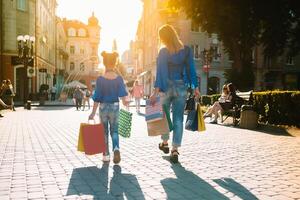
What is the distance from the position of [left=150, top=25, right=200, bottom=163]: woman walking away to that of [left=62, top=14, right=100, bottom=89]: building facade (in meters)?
82.5

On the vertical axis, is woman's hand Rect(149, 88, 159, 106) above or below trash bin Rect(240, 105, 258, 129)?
above

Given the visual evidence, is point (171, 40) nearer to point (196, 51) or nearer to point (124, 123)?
point (124, 123)

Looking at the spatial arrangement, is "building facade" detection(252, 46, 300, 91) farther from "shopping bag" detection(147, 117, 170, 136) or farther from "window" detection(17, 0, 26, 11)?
"shopping bag" detection(147, 117, 170, 136)

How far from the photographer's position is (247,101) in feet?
52.5

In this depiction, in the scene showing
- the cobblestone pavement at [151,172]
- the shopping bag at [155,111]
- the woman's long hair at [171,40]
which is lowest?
the cobblestone pavement at [151,172]

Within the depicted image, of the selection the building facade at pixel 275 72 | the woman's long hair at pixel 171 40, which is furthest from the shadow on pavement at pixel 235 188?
the building facade at pixel 275 72

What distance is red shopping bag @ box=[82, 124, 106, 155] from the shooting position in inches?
266

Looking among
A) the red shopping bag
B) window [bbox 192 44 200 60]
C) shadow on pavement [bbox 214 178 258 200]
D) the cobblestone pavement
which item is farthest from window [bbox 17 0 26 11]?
shadow on pavement [bbox 214 178 258 200]

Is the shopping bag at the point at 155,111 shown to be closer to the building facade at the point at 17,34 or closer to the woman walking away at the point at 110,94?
the woman walking away at the point at 110,94

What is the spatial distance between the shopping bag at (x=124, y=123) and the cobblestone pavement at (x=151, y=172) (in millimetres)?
404

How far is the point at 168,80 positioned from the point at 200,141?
3.15 meters

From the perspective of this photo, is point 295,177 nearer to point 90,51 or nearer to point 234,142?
point 234,142

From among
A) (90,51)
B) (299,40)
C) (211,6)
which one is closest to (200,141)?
(211,6)

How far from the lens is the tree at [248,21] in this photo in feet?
84.6
